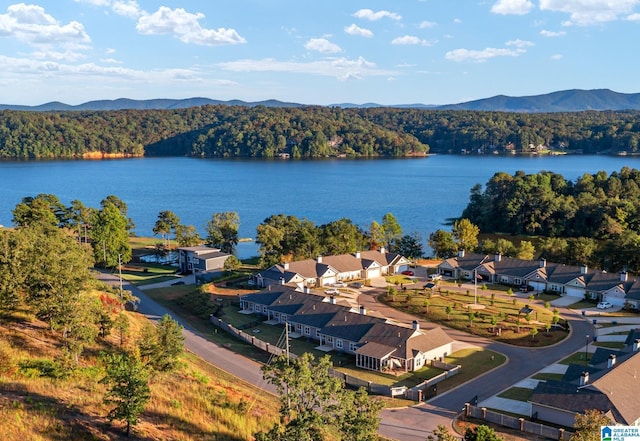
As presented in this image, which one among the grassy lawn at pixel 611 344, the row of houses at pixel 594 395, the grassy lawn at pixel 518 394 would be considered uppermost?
the row of houses at pixel 594 395

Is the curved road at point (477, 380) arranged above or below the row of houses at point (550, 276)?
below

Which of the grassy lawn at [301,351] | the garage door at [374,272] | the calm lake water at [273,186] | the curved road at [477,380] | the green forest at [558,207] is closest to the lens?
the curved road at [477,380]

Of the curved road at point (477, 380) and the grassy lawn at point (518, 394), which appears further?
the grassy lawn at point (518, 394)

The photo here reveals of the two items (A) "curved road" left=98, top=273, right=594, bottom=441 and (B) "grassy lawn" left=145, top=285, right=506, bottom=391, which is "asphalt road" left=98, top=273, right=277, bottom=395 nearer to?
(A) "curved road" left=98, top=273, right=594, bottom=441

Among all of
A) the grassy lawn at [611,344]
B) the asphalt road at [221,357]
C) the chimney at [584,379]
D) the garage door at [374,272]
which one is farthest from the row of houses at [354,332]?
the garage door at [374,272]

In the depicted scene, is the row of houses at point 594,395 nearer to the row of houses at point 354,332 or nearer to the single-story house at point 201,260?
the row of houses at point 354,332

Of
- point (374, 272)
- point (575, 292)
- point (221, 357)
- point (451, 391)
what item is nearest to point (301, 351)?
point (221, 357)
